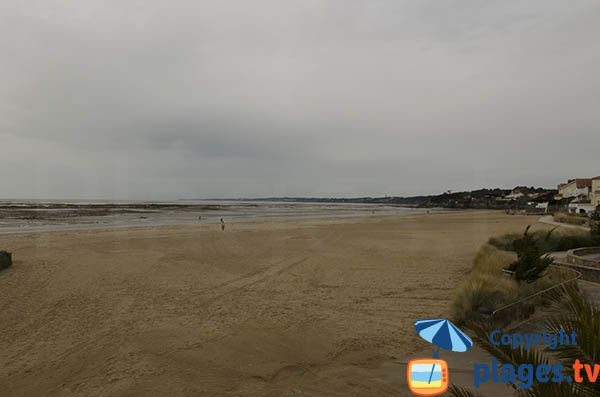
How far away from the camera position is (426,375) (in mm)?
3521

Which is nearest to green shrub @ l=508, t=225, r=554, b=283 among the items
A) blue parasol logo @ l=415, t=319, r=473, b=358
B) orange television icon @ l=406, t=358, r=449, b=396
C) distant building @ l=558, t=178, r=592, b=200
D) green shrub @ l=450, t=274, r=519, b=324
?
green shrub @ l=450, t=274, r=519, b=324

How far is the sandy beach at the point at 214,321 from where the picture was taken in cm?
564

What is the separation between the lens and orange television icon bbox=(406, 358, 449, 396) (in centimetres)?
339

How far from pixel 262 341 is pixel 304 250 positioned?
11965 millimetres

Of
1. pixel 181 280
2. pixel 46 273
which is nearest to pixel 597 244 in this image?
pixel 181 280

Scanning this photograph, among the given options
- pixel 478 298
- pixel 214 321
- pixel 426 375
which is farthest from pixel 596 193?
pixel 426 375

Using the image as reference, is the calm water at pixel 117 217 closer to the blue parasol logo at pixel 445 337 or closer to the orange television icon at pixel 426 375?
the blue parasol logo at pixel 445 337

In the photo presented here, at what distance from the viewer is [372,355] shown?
6.48 metres

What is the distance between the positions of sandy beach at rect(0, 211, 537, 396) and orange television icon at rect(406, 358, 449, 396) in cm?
199

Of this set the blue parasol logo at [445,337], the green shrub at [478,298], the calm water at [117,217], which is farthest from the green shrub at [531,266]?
the calm water at [117,217]

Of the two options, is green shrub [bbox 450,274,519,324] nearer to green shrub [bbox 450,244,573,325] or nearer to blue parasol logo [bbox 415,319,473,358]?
green shrub [bbox 450,244,573,325]

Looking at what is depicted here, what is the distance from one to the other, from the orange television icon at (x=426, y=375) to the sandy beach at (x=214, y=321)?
6.52 feet

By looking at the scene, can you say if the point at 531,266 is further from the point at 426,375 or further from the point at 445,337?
the point at 426,375

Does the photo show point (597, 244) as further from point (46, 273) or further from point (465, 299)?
point (46, 273)
